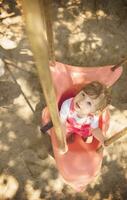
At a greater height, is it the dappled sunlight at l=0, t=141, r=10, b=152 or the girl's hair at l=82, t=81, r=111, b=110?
the girl's hair at l=82, t=81, r=111, b=110

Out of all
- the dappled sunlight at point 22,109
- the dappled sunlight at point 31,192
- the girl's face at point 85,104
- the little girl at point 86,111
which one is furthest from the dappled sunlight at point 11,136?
the girl's face at point 85,104

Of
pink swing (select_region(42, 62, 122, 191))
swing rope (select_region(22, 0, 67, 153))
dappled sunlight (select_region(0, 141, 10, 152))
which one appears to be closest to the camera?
swing rope (select_region(22, 0, 67, 153))

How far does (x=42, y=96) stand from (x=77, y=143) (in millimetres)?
577

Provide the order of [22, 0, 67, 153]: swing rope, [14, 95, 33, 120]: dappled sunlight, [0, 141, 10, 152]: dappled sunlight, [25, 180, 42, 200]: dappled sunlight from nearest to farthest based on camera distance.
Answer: [22, 0, 67, 153]: swing rope < [25, 180, 42, 200]: dappled sunlight < [0, 141, 10, 152]: dappled sunlight < [14, 95, 33, 120]: dappled sunlight

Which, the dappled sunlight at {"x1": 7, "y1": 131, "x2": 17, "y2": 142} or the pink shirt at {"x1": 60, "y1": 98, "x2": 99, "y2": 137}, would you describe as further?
the dappled sunlight at {"x1": 7, "y1": 131, "x2": 17, "y2": 142}

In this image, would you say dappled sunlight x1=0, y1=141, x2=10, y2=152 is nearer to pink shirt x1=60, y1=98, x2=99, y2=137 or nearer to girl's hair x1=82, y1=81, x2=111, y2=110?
pink shirt x1=60, y1=98, x2=99, y2=137

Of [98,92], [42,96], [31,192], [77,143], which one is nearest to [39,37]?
[98,92]

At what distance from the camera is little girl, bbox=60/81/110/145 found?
2230 mm

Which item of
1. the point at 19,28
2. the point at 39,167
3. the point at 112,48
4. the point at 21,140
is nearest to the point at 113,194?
the point at 39,167

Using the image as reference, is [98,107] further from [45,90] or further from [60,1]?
[60,1]

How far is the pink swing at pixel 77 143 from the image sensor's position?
7.86ft

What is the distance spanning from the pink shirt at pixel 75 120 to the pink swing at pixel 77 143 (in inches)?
3.1

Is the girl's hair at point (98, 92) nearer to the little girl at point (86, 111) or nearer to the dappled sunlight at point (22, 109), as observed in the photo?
the little girl at point (86, 111)

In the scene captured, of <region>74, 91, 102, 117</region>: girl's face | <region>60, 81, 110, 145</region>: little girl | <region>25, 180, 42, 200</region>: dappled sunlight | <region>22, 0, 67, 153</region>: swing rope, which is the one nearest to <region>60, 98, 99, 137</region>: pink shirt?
<region>60, 81, 110, 145</region>: little girl
